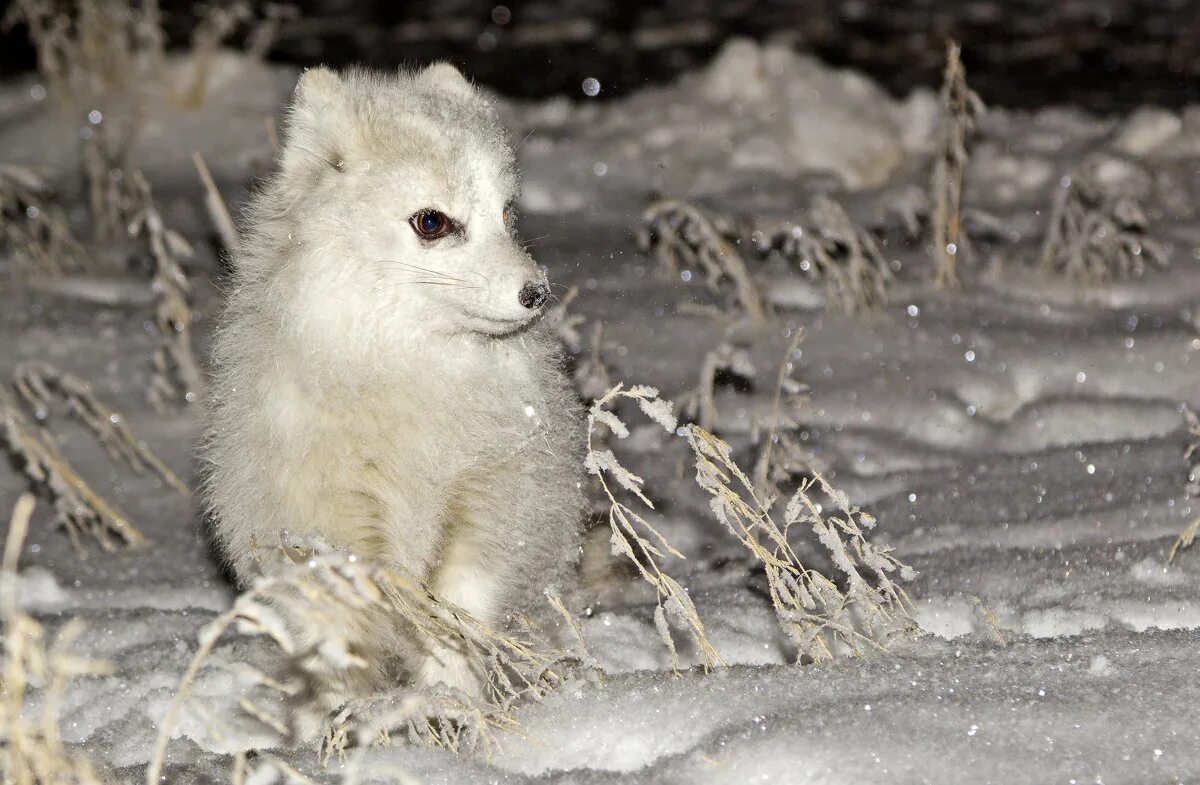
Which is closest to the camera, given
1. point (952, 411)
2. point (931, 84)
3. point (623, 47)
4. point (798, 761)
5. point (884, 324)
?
point (798, 761)

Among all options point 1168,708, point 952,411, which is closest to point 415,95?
point 1168,708

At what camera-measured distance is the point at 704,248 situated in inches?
211

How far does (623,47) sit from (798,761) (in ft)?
29.8

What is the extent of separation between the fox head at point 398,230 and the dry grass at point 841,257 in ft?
7.77

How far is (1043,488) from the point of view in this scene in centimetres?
412

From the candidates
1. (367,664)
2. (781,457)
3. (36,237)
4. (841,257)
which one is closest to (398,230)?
(367,664)

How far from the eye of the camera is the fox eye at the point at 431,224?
296 centimetres

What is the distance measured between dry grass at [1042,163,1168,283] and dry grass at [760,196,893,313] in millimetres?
848

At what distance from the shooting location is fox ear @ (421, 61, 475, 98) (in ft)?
11.2

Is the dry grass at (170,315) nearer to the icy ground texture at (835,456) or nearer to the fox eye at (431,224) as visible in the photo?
the icy ground texture at (835,456)

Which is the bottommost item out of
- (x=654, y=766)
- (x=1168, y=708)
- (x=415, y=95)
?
(x=654, y=766)

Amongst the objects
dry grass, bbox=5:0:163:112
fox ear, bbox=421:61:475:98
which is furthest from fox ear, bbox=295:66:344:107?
dry grass, bbox=5:0:163:112

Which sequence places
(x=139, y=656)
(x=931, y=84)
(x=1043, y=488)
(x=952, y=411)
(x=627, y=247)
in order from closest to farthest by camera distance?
(x=139, y=656) → (x=1043, y=488) → (x=952, y=411) → (x=627, y=247) → (x=931, y=84)

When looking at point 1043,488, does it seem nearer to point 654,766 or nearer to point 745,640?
point 745,640
